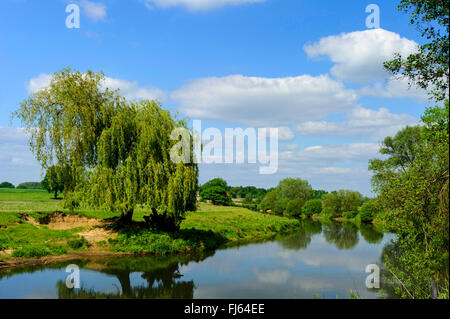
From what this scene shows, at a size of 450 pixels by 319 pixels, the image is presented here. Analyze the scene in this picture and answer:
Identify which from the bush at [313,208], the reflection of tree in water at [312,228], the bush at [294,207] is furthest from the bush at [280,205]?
the reflection of tree in water at [312,228]

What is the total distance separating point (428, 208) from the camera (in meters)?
11.3

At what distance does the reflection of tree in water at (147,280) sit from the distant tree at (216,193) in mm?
64731

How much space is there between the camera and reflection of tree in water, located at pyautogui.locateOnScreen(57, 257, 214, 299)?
15.2m

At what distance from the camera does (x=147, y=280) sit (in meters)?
17.7

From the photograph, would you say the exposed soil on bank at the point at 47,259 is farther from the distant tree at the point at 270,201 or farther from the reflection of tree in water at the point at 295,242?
the distant tree at the point at 270,201

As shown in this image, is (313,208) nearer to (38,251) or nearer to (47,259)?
(47,259)

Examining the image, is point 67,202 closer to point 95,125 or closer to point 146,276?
point 95,125

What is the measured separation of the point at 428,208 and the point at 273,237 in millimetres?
27091

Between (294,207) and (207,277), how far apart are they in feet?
197

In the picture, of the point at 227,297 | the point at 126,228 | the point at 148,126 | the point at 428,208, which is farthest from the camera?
the point at 126,228

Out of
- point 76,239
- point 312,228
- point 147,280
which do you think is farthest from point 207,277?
point 312,228

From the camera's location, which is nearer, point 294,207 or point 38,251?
point 38,251

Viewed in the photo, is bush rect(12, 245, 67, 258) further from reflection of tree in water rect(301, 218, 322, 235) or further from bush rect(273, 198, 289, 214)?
bush rect(273, 198, 289, 214)
